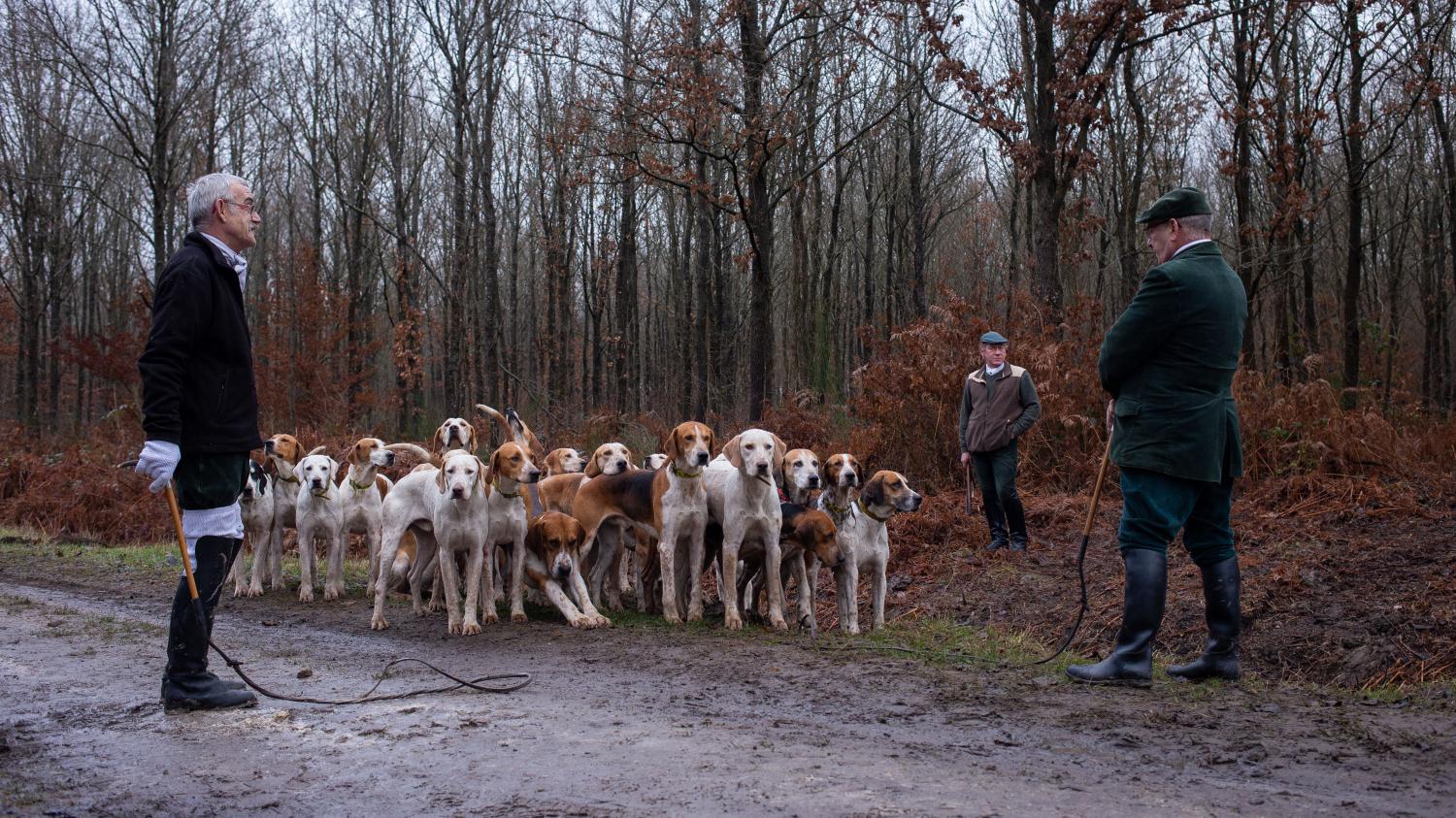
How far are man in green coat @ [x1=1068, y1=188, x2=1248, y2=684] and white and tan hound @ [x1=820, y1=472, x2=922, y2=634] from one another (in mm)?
2704

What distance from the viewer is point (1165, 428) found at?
202 inches

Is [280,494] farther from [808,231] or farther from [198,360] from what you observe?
[808,231]

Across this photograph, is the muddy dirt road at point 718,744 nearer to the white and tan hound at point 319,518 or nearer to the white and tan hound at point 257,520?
the white and tan hound at point 319,518

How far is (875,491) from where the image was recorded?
8070mm

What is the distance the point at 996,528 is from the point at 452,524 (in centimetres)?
545

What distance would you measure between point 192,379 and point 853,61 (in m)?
12.3

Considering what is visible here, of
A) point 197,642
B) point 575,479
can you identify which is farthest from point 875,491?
point 197,642

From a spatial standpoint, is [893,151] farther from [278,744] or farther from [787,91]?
[278,744]

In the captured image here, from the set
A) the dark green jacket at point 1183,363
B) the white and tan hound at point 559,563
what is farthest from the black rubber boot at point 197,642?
the dark green jacket at point 1183,363

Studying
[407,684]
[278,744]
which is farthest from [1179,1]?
[278,744]

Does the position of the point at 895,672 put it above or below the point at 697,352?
below

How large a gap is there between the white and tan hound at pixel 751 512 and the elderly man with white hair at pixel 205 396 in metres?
3.34

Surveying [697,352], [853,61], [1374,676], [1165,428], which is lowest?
[1374,676]

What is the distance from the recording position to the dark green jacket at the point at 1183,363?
5109 millimetres
